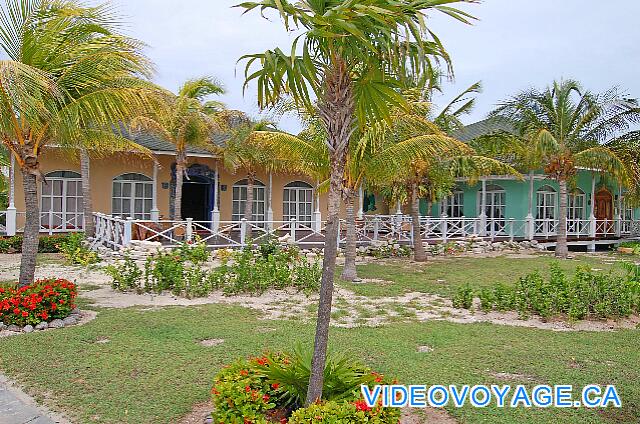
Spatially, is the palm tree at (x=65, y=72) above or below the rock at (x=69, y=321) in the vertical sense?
above

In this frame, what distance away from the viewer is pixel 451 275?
44.4 feet

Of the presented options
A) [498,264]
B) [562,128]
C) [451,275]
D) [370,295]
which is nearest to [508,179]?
[562,128]

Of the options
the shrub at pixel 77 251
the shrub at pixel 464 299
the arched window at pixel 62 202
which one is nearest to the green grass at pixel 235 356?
the shrub at pixel 464 299

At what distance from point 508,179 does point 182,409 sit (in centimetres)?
1973

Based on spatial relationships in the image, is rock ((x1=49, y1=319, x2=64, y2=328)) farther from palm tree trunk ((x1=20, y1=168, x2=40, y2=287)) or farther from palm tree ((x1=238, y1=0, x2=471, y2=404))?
palm tree ((x1=238, y1=0, x2=471, y2=404))

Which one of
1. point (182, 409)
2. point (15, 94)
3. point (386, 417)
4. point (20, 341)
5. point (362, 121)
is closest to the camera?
point (386, 417)

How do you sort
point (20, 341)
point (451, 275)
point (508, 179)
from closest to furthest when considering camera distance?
point (20, 341) < point (451, 275) < point (508, 179)

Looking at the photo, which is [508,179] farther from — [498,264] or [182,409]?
[182,409]

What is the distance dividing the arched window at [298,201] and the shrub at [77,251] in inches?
325

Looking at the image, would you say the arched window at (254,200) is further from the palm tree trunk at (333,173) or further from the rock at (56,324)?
the palm tree trunk at (333,173)

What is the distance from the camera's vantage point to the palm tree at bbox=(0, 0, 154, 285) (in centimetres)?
721

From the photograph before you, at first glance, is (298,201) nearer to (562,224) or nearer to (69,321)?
(562,224)

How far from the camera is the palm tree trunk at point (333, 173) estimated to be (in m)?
3.84

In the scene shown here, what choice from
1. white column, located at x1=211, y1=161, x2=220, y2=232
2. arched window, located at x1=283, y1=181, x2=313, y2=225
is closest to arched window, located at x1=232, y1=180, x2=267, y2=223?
white column, located at x1=211, y1=161, x2=220, y2=232
